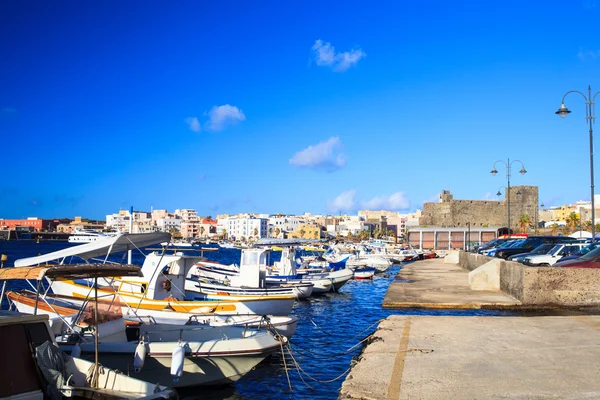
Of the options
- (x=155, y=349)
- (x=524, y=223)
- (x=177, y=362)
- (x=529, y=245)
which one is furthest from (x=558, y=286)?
(x=524, y=223)

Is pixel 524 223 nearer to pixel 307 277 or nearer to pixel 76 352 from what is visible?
pixel 307 277

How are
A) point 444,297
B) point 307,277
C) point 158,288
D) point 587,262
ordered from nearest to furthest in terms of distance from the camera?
point 158,288, point 587,262, point 444,297, point 307,277

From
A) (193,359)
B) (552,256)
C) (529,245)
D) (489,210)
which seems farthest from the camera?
(489,210)

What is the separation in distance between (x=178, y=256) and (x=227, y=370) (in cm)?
684

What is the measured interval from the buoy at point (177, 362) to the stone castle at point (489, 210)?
88476 mm

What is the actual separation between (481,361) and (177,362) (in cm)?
539

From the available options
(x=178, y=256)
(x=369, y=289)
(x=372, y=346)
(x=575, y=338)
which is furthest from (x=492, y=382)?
(x=369, y=289)

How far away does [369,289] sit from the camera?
1432 inches

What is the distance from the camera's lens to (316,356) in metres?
15.2

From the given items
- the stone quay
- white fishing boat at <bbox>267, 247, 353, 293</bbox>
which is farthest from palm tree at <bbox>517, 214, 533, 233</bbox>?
the stone quay

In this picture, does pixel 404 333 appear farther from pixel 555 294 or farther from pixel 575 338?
pixel 555 294

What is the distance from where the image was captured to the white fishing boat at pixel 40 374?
23.9 ft

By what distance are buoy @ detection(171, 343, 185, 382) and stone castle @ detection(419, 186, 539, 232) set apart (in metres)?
88.5

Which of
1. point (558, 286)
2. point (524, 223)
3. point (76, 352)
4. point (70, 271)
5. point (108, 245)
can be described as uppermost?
point (524, 223)
